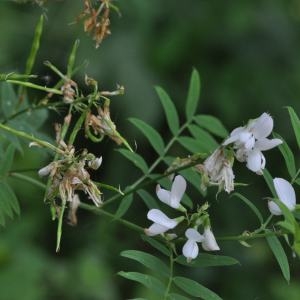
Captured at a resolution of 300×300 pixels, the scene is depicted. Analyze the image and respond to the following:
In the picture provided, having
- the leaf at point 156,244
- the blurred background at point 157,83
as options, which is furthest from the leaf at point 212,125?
the blurred background at point 157,83

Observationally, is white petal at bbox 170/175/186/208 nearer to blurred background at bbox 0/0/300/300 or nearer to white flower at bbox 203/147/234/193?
white flower at bbox 203/147/234/193

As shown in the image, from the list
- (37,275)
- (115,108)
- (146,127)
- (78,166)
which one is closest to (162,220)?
(78,166)

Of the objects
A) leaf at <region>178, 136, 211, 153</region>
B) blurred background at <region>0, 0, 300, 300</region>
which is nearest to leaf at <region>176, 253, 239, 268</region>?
leaf at <region>178, 136, 211, 153</region>

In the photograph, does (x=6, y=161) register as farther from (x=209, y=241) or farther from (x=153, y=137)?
(x=209, y=241)

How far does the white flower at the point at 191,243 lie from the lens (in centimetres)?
84

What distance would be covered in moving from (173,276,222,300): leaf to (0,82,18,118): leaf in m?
0.43

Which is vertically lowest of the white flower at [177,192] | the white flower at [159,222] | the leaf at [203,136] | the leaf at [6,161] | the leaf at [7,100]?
the leaf at [7,100]

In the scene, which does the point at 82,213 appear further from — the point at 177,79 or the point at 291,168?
the point at 291,168

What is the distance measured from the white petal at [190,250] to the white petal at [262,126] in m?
0.14

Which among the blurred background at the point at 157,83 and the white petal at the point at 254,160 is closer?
the white petal at the point at 254,160

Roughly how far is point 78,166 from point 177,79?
1.74 meters

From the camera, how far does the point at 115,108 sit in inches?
93.3

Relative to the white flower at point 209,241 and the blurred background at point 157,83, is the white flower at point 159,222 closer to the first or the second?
the white flower at point 209,241

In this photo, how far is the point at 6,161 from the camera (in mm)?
1049
